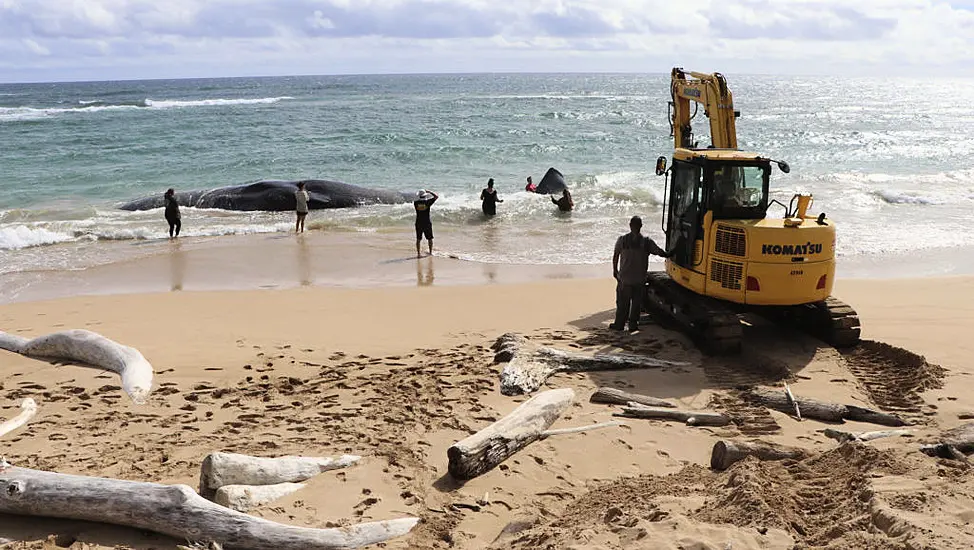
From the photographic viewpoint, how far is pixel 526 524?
17.5 feet

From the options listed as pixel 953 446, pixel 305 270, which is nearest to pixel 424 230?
pixel 305 270

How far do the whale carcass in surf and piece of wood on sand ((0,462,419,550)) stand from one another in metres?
17.1

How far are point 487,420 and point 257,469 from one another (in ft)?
7.26

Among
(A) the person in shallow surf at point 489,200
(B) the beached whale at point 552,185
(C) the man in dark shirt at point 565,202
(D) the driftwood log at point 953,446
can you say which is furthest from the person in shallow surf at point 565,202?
(D) the driftwood log at point 953,446

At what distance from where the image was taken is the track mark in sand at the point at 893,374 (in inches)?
303

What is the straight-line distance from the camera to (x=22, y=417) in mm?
7102

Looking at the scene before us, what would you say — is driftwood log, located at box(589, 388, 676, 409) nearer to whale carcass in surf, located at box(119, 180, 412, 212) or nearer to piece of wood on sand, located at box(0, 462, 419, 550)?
piece of wood on sand, located at box(0, 462, 419, 550)

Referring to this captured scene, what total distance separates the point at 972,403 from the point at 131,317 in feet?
32.9

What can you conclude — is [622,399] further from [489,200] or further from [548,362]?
[489,200]

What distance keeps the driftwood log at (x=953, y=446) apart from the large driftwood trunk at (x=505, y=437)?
2.91 m

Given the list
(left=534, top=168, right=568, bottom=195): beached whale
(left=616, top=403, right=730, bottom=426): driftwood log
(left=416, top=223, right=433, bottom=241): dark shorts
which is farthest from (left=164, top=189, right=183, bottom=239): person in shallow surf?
(left=616, top=403, right=730, bottom=426): driftwood log

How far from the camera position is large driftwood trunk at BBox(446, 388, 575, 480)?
6.02 metres

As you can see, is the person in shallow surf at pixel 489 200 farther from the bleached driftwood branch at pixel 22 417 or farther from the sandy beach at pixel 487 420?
the bleached driftwood branch at pixel 22 417

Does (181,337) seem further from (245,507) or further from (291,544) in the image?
(291,544)
